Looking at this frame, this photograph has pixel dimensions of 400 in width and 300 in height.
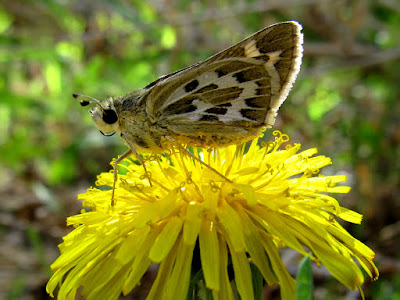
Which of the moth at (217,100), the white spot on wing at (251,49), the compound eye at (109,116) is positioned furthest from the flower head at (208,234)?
the white spot on wing at (251,49)

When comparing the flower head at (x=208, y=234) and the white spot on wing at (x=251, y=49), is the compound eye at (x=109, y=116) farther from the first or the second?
the white spot on wing at (x=251, y=49)

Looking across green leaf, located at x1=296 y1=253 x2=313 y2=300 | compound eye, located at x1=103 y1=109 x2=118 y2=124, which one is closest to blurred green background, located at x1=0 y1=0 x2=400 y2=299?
compound eye, located at x1=103 y1=109 x2=118 y2=124

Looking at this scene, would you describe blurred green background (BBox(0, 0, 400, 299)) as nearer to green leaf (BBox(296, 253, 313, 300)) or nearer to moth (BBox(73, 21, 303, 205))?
moth (BBox(73, 21, 303, 205))

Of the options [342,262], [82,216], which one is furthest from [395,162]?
[82,216]

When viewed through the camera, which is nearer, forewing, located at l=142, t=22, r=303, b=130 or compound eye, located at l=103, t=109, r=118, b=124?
forewing, located at l=142, t=22, r=303, b=130

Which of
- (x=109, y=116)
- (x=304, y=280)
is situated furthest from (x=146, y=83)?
(x=304, y=280)

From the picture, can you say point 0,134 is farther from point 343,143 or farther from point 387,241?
point 387,241
